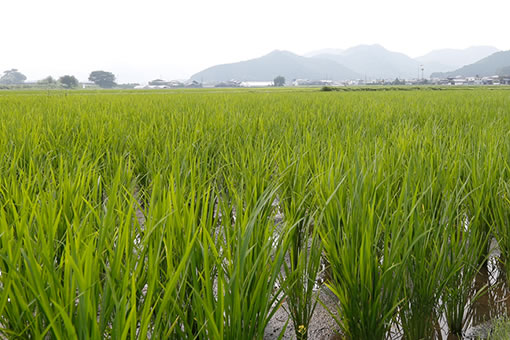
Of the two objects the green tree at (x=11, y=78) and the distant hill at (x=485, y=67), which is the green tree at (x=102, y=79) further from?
the distant hill at (x=485, y=67)

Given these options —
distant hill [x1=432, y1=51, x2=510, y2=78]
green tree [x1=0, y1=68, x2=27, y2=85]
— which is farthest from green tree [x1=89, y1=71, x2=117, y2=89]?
distant hill [x1=432, y1=51, x2=510, y2=78]

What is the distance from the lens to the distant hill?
168500 millimetres

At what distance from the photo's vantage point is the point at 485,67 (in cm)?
17738

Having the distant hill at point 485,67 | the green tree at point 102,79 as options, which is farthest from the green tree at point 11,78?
the distant hill at point 485,67

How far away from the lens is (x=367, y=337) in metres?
1.09

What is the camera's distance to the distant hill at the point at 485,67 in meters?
168

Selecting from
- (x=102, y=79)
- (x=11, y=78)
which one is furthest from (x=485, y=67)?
(x=11, y=78)

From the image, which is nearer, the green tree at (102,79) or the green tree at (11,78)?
the green tree at (102,79)

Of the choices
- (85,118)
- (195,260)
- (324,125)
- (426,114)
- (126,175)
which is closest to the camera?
(195,260)

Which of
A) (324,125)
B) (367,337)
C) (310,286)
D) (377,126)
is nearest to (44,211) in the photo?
(310,286)

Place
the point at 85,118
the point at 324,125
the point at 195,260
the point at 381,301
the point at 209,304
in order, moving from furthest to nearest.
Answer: the point at 85,118
the point at 324,125
the point at 381,301
the point at 195,260
the point at 209,304

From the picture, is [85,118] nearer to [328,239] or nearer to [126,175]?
[126,175]

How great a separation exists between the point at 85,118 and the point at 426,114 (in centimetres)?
455

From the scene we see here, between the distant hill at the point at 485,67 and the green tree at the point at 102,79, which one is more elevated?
the distant hill at the point at 485,67
